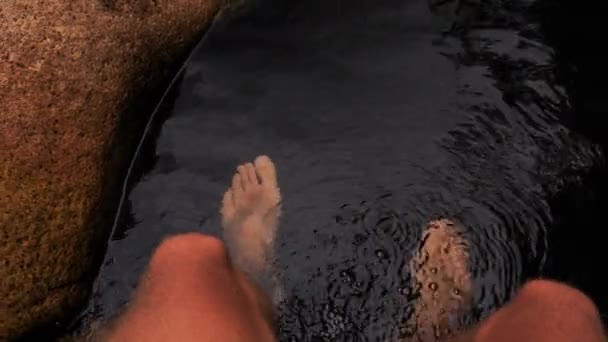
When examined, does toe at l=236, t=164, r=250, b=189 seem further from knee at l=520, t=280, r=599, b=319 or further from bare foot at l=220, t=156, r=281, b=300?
knee at l=520, t=280, r=599, b=319

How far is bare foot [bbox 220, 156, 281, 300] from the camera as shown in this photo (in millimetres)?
2875

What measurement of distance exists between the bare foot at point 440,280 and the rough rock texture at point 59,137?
110cm

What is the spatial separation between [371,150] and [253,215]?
49 cm

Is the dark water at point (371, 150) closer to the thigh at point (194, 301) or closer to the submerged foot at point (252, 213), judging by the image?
the submerged foot at point (252, 213)

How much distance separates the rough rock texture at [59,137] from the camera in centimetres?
262

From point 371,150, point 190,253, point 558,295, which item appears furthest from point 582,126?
point 190,253

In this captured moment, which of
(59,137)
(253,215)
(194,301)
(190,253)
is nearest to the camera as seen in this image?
(194,301)

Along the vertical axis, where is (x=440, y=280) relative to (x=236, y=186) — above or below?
below

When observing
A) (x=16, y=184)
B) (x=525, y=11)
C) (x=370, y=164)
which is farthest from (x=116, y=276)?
(x=525, y=11)

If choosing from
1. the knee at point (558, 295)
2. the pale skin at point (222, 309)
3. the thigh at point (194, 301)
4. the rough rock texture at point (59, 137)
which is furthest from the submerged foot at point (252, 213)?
the knee at point (558, 295)

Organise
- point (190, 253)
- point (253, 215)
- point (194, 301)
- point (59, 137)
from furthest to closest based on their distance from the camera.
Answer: point (253, 215) < point (59, 137) < point (190, 253) < point (194, 301)

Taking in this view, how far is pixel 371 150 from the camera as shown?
304 cm

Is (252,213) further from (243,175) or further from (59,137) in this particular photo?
(59,137)

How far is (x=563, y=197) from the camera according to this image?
291cm
